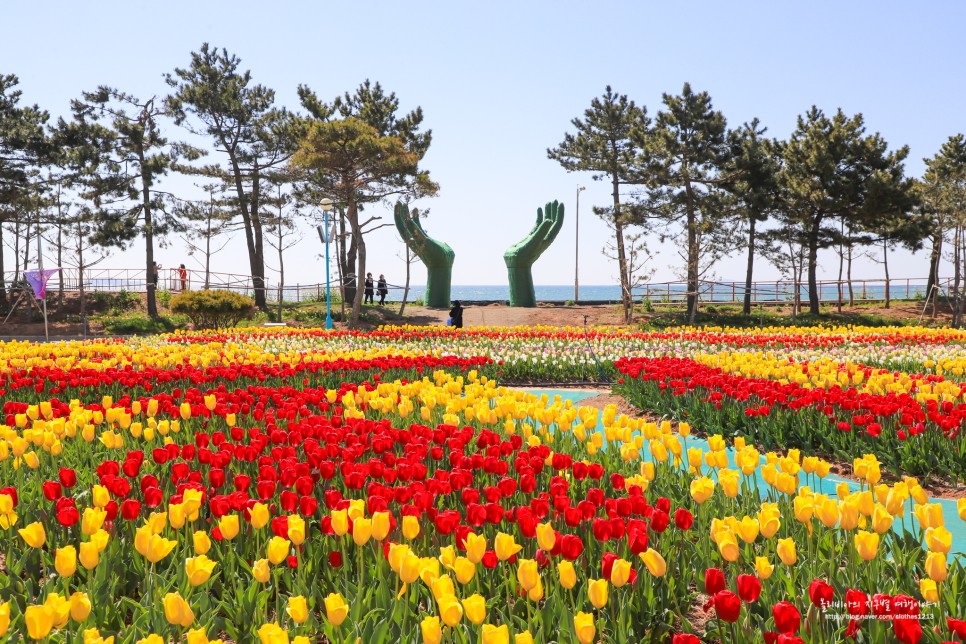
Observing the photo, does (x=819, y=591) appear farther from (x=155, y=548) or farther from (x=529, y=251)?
(x=529, y=251)

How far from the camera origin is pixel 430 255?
34375 mm

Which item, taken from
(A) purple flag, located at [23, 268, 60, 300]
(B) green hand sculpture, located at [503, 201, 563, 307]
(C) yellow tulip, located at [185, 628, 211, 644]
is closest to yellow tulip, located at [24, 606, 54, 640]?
(C) yellow tulip, located at [185, 628, 211, 644]

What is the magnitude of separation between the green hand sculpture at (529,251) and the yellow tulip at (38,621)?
32.3 m

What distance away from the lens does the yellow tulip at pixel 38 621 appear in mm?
2113

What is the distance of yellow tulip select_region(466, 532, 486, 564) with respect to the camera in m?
2.67

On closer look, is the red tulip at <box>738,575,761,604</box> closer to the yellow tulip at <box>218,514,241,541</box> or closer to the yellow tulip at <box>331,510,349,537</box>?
the yellow tulip at <box>331,510,349,537</box>

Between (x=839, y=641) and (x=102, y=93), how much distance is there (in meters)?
35.6

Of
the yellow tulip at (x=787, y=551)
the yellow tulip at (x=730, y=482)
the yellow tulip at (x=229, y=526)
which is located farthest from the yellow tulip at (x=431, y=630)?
Result: the yellow tulip at (x=730, y=482)

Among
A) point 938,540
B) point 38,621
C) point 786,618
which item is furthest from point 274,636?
point 938,540

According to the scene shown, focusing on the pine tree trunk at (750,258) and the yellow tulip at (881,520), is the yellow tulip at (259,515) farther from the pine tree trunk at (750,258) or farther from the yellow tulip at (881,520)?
the pine tree trunk at (750,258)

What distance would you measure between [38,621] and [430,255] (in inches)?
1279

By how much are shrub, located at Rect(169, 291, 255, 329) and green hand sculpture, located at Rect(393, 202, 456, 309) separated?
8.64m

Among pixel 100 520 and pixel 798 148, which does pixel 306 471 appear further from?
pixel 798 148

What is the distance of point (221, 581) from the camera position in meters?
3.23
